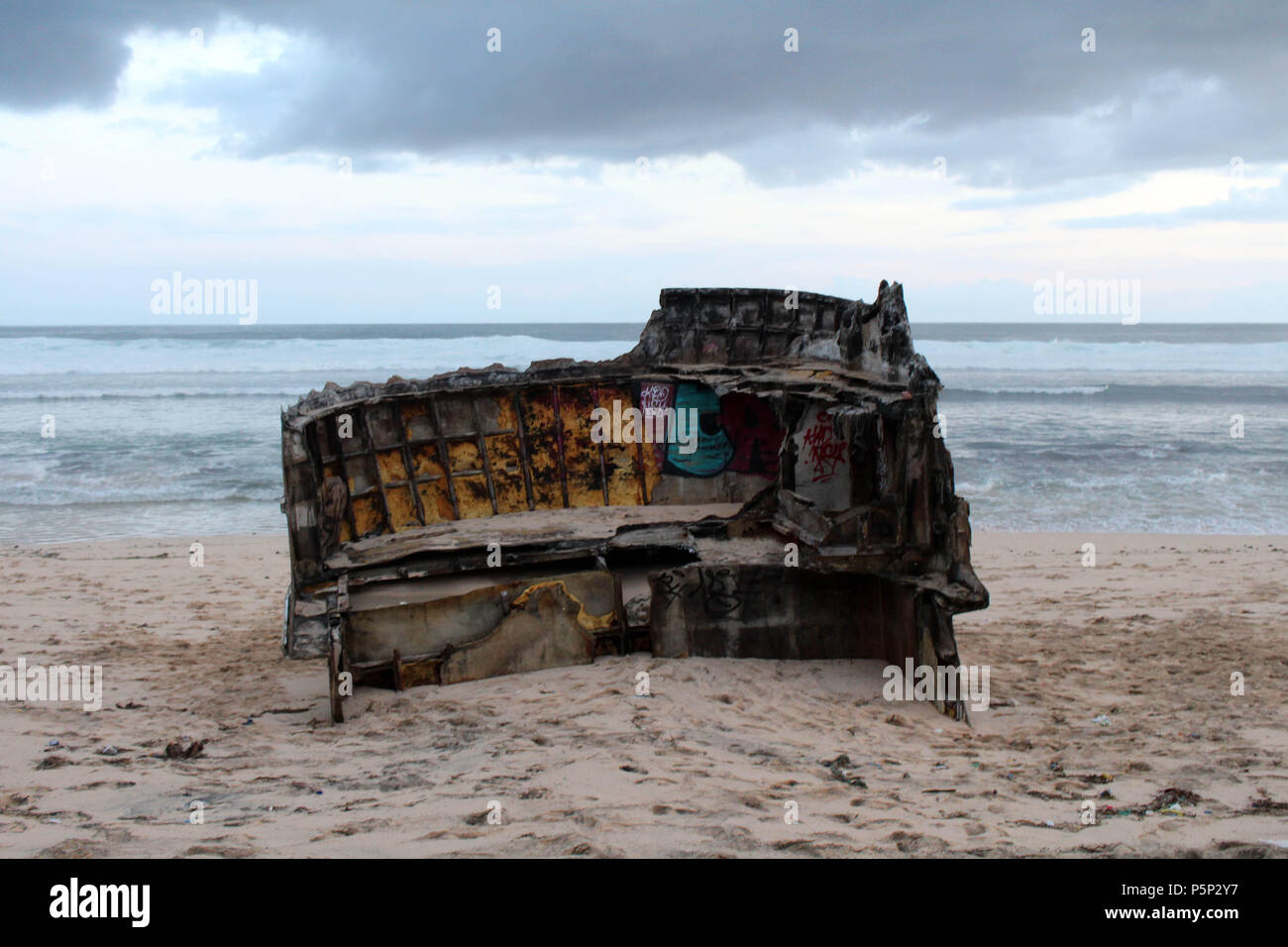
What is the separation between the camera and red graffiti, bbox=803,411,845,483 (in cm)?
878

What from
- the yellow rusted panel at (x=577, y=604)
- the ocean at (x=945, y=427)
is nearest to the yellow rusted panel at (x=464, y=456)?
the yellow rusted panel at (x=577, y=604)

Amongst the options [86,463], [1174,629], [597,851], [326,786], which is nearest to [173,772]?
[326,786]

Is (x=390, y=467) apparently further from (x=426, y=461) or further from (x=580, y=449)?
(x=580, y=449)

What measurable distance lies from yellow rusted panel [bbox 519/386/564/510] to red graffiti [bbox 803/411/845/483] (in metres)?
3.06

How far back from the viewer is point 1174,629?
32.3ft

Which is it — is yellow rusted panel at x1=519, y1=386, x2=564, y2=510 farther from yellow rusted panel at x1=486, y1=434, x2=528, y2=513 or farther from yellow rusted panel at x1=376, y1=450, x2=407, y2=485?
yellow rusted panel at x1=376, y1=450, x2=407, y2=485

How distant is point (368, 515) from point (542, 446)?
2.06 meters

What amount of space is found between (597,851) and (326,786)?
6.36ft

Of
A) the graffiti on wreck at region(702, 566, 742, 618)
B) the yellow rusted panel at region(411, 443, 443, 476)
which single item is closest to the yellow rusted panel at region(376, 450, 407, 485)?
the yellow rusted panel at region(411, 443, 443, 476)

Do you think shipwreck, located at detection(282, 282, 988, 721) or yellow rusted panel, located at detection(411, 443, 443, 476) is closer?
shipwreck, located at detection(282, 282, 988, 721)

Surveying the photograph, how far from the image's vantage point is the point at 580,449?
11219 millimetres

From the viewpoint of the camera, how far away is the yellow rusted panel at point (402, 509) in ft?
33.2

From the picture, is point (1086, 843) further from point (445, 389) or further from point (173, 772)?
point (445, 389)

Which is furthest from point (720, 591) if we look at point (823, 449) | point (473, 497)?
point (473, 497)
